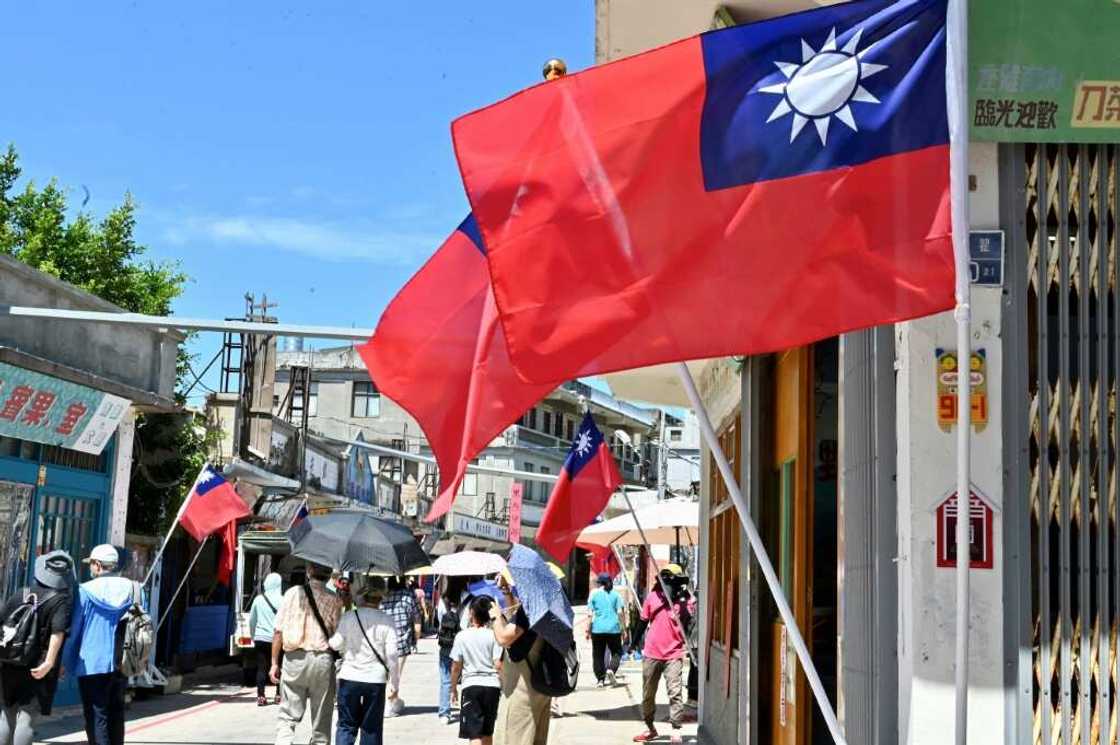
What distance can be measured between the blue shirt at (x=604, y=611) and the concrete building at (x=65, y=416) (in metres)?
7.52

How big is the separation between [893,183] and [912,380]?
1328mm

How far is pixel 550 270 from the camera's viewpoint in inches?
194

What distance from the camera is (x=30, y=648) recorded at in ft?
34.9

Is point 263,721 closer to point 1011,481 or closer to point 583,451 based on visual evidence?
point 583,451

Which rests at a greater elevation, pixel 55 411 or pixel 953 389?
pixel 55 411

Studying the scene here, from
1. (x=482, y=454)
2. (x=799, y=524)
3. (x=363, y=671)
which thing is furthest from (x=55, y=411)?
(x=482, y=454)

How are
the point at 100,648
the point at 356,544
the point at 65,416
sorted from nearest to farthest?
the point at 100,648 < the point at 356,544 < the point at 65,416

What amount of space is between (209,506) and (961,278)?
1595 centimetres

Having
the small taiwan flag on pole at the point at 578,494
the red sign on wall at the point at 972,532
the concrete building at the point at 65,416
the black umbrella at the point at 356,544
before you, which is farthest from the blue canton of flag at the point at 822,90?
the concrete building at the point at 65,416

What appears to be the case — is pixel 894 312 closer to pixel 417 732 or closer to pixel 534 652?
pixel 534 652

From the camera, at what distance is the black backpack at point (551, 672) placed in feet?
31.2

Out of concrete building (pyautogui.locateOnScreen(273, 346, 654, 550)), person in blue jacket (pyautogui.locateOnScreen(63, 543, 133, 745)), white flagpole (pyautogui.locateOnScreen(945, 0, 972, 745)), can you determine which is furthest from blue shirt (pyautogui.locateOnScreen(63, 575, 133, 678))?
concrete building (pyautogui.locateOnScreen(273, 346, 654, 550))

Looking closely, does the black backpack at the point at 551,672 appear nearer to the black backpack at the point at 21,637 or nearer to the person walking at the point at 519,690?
the person walking at the point at 519,690

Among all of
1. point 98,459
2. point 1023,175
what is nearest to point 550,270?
point 1023,175
